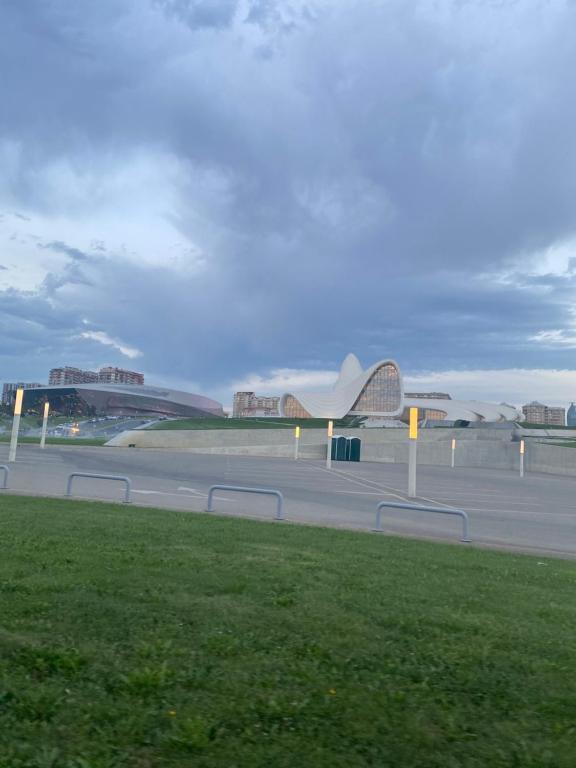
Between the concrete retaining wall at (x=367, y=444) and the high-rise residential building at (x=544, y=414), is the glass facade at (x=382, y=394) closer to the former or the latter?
the concrete retaining wall at (x=367, y=444)

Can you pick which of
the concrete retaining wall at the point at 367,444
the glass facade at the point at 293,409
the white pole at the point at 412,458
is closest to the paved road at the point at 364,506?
the white pole at the point at 412,458

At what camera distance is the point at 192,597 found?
497cm

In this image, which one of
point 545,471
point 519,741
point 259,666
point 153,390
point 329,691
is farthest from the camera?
point 153,390

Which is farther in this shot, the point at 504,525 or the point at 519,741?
the point at 504,525

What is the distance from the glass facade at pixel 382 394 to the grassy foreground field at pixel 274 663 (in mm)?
106590

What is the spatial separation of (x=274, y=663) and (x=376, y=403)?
110 m

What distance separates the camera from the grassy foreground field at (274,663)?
2738 mm

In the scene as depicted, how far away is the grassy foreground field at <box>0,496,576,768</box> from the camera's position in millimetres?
2738

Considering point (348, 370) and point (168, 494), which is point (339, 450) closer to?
point (168, 494)

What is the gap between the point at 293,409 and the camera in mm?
119000

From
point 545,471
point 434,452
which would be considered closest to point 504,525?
point 545,471

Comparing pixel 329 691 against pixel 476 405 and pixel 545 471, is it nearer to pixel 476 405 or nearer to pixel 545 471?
pixel 545 471

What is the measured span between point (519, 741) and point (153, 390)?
143 m

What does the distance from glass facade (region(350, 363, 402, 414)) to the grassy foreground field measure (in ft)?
350
